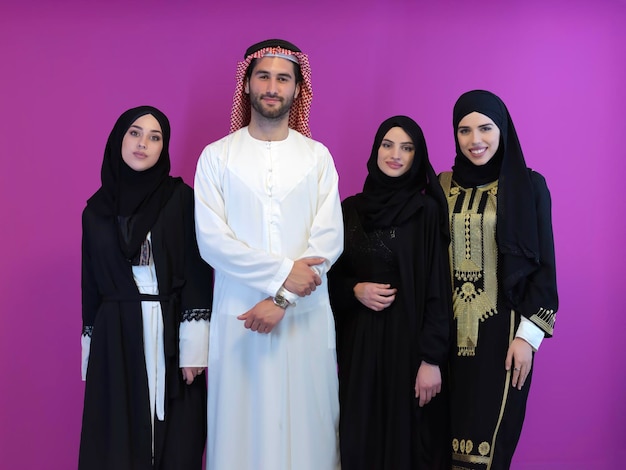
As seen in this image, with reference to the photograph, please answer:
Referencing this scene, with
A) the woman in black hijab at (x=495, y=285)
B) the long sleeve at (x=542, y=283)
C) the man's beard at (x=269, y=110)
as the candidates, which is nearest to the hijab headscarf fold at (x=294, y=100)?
the man's beard at (x=269, y=110)

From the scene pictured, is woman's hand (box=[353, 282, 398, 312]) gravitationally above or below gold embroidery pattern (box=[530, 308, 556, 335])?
above

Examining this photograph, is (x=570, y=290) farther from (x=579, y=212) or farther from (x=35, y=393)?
(x=35, y=393)

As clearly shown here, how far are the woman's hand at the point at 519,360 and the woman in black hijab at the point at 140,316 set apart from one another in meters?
1.04

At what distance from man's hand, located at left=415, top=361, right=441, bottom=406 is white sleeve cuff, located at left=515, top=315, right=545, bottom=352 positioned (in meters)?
0.31

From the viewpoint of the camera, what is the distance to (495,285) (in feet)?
7.22

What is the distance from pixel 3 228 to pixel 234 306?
1.44 metres

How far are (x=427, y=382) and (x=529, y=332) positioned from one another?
0.38 meters

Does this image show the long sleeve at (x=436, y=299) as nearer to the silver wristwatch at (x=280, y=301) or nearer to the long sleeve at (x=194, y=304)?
the silver wristwatch at (x=280, y=301)

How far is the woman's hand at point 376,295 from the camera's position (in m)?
2.21

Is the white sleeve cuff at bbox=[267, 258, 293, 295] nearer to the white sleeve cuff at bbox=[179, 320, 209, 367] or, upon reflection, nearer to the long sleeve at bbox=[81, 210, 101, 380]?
the white sleeve cuff at bbox=[179, 320, 209, 367]

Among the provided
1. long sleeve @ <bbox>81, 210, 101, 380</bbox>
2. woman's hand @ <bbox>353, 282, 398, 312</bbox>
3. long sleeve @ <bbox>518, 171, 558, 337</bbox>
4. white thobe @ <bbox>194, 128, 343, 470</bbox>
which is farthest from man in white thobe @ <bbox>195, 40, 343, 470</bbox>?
long sleeve @ <bbox>518, 171, 558, 337</bbox>

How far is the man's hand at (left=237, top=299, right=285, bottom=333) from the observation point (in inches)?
81.1

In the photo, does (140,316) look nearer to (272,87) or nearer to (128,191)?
(128,191)

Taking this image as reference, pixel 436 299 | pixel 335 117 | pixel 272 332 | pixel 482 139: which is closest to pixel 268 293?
pixel 272 332
